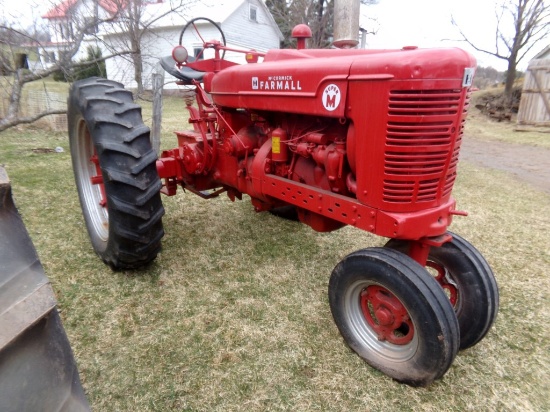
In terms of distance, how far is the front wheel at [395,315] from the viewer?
5.60ft

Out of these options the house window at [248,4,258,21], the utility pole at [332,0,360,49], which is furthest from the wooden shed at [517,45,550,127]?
the house window at [248,4,258,21]

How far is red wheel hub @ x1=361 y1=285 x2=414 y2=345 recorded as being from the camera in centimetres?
190

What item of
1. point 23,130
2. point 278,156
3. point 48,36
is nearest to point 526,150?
point 278,156

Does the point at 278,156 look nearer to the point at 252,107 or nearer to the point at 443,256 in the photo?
the point at 252,107

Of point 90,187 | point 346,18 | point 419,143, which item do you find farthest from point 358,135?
point 90,187

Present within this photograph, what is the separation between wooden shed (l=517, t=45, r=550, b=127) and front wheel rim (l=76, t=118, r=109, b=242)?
1314cm

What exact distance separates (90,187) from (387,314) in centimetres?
253

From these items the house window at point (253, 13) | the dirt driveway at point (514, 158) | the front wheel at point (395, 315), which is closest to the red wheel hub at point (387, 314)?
the front wheel at point (395, 315)

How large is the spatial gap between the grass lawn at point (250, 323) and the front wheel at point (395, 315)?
12 cm

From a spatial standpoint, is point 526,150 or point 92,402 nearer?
point 92,402

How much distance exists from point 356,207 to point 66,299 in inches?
74.8

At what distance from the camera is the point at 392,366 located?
6.39 feet

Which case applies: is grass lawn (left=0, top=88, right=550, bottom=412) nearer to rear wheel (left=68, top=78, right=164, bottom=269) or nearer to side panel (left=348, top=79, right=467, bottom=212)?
rear wheel (left=68, top=78, right=164, bottom=269)

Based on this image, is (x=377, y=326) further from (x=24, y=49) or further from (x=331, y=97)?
(x=24, y=49)
